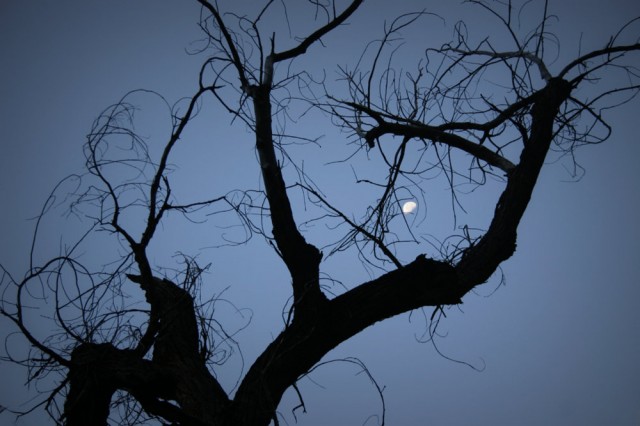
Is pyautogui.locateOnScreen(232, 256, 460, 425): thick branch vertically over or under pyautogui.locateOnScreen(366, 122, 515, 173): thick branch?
under

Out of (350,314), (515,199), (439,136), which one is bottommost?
(350,314)

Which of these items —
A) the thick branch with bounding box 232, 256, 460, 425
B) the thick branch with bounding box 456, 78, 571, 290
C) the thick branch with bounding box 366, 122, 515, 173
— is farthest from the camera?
the thick branch with bounding box 366, 122, 515, 173

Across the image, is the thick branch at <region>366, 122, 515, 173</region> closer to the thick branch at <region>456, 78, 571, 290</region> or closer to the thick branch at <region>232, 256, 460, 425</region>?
the thick branch at <region>456, 78, 571, 290</region>

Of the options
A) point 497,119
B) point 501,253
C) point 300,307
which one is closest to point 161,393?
point 300,307

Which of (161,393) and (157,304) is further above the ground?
(157,304)

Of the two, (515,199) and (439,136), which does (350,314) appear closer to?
(515,199)

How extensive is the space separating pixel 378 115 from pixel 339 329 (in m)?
1.37

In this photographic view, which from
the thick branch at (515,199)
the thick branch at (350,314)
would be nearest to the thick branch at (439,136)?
the thick branch at (515,199)

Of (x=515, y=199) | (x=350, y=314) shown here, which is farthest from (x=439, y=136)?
(x=350, y=314)

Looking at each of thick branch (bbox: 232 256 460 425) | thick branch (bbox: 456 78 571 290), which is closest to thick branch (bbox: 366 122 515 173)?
thick branch (bbox: 456 78 571 290)

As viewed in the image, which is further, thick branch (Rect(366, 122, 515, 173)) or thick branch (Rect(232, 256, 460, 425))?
thick branch (Rect(366, 122, 515, 173))

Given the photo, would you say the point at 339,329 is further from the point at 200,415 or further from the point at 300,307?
the point at 200,415

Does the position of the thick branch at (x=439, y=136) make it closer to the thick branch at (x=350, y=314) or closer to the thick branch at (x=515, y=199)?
the thick branch at (x=515, y=199)

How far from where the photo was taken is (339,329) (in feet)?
6.56
